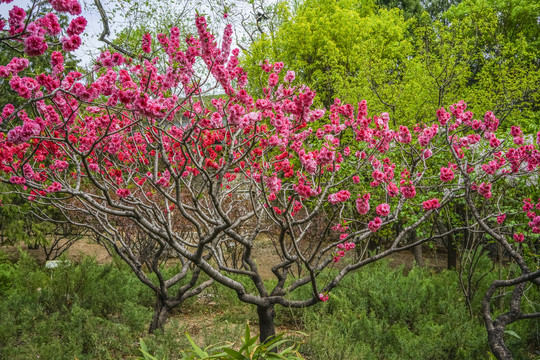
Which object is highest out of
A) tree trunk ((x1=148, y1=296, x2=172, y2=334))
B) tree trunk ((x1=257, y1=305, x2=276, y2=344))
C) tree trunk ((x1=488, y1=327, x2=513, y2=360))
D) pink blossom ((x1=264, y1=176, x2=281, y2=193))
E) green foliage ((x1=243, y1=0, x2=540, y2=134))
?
green foliage ((x1=243, y1=0, x2=540, y2=134))

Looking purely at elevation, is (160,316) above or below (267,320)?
above

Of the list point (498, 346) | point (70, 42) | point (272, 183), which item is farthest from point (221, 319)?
point (70, 42)

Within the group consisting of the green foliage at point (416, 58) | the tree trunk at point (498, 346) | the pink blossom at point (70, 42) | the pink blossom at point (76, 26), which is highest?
the green foliage at point (416, 58)

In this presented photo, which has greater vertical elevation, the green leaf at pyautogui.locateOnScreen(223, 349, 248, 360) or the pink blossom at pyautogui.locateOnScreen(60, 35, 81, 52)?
the pink blossom at pyautogui.locateOnScreen(60, 35, 81, 52)

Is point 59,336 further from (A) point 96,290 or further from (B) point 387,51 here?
(B) point 387,51

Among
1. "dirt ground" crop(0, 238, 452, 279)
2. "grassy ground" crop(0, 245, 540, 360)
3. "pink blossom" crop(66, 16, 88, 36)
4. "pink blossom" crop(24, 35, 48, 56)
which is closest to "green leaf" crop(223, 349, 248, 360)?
"grassy ground" crop(0, 245, 540, 360)

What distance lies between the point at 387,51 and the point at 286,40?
3.68 meters

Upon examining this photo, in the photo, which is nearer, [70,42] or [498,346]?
[70,42]

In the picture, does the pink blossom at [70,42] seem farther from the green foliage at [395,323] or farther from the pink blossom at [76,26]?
the green foliage at [395,323]

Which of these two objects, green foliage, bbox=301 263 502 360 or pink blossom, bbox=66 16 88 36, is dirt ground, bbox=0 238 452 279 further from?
pink blossom, bbox=66 16 88 36

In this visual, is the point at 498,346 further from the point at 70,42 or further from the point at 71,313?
the point at 71,313

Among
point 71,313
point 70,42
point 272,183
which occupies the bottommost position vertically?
point 71,313

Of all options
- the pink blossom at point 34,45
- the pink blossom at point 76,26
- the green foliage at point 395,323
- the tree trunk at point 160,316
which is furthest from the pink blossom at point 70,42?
the tree trunk at point 160,316

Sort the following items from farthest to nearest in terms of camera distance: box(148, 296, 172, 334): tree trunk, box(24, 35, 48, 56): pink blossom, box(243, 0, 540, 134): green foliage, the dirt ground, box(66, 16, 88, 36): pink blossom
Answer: the dirt ground, box(243, 0, 540, 134): green foliage, box(148, 296, 172, 334): tree trunk, box(66, 16, 88, 36): pink blossom, box(24, 35, 48, 56): pink blossom
